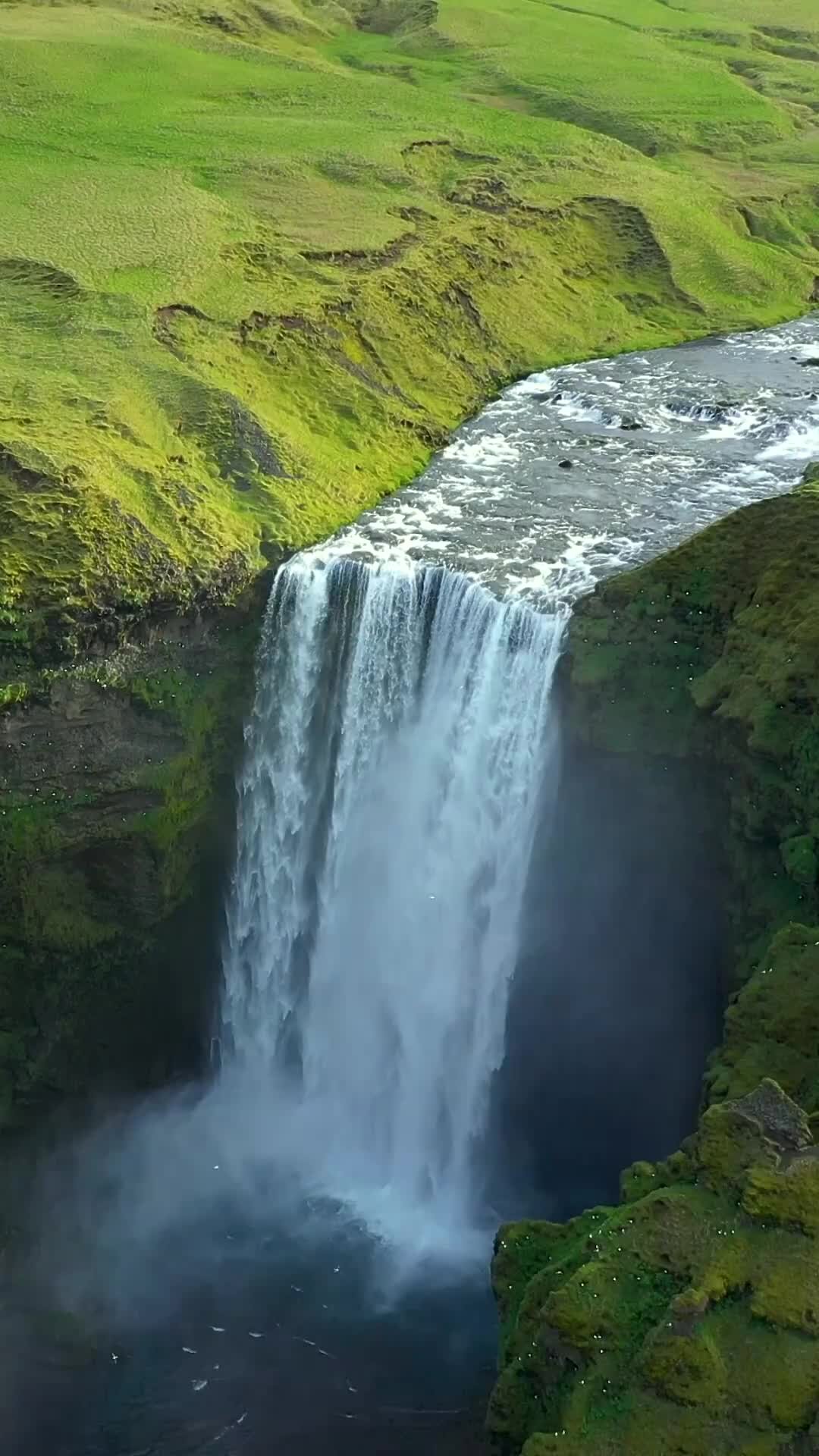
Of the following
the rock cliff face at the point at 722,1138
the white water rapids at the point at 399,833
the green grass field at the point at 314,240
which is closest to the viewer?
the rock cliff face at the point at 722,1138

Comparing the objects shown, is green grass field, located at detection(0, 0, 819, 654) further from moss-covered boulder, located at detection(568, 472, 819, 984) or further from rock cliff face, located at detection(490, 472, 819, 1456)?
rock cliff face, located at detection(490, 472, 819, 1456)

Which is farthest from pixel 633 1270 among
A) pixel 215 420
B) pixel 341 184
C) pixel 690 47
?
pixel 690 47

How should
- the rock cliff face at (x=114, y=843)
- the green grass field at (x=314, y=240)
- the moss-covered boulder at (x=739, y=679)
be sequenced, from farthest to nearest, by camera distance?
the green grass field at (x=314, y=240) → the rock cliff face at (x=114, y=843) → the moss-covered boulder at (x=739, y=679)

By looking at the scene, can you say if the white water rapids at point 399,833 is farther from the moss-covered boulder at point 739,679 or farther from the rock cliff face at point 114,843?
the moss-covered boulder at point 739,679

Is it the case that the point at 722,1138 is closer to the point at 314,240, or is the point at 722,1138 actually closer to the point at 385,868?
the point at 385,868

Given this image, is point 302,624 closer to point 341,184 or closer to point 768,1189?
point 768,1189

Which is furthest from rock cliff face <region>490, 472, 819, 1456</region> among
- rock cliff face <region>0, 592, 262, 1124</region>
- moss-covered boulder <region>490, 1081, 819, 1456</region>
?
rock cliff face <region>0, 592, 262, 1124</region>

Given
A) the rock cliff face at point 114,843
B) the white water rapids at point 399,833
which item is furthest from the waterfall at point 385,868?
the rock cliff face at point 114,843
